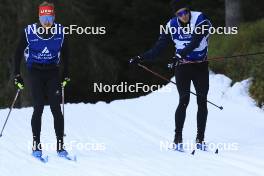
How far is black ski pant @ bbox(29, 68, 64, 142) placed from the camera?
7.32 metres

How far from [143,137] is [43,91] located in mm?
2275

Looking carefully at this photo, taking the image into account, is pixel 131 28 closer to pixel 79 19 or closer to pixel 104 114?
pixel 79 19

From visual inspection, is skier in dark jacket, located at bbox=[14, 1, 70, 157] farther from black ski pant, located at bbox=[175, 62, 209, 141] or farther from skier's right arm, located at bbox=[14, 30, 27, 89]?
black ski pant, located at bbox=[175, 62, 209, 141]

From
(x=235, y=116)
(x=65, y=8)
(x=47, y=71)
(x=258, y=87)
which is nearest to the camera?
(x=47, y=71)

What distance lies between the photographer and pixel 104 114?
37.5 ft

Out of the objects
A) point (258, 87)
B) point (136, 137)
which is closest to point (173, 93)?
point (258, 87)

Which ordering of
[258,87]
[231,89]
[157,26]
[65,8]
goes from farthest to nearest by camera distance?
[157,26], [65,8], [231,89], [258,87]

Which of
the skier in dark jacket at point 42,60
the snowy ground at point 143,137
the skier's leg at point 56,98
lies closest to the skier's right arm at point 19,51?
the skier in dark jacket at point 42,60

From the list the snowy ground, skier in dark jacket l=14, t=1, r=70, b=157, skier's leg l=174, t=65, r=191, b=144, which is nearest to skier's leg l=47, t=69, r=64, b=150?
skier in dark jacket l=14, t=1, r=70, b=157

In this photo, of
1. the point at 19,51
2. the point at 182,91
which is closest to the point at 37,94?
the point at 19,51

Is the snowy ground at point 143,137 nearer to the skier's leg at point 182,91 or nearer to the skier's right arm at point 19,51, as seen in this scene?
the skier's leg at point 182,91

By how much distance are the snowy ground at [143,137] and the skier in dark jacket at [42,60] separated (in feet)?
1.75

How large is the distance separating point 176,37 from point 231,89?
469 centimetres

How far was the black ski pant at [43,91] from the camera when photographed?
7.32 m
